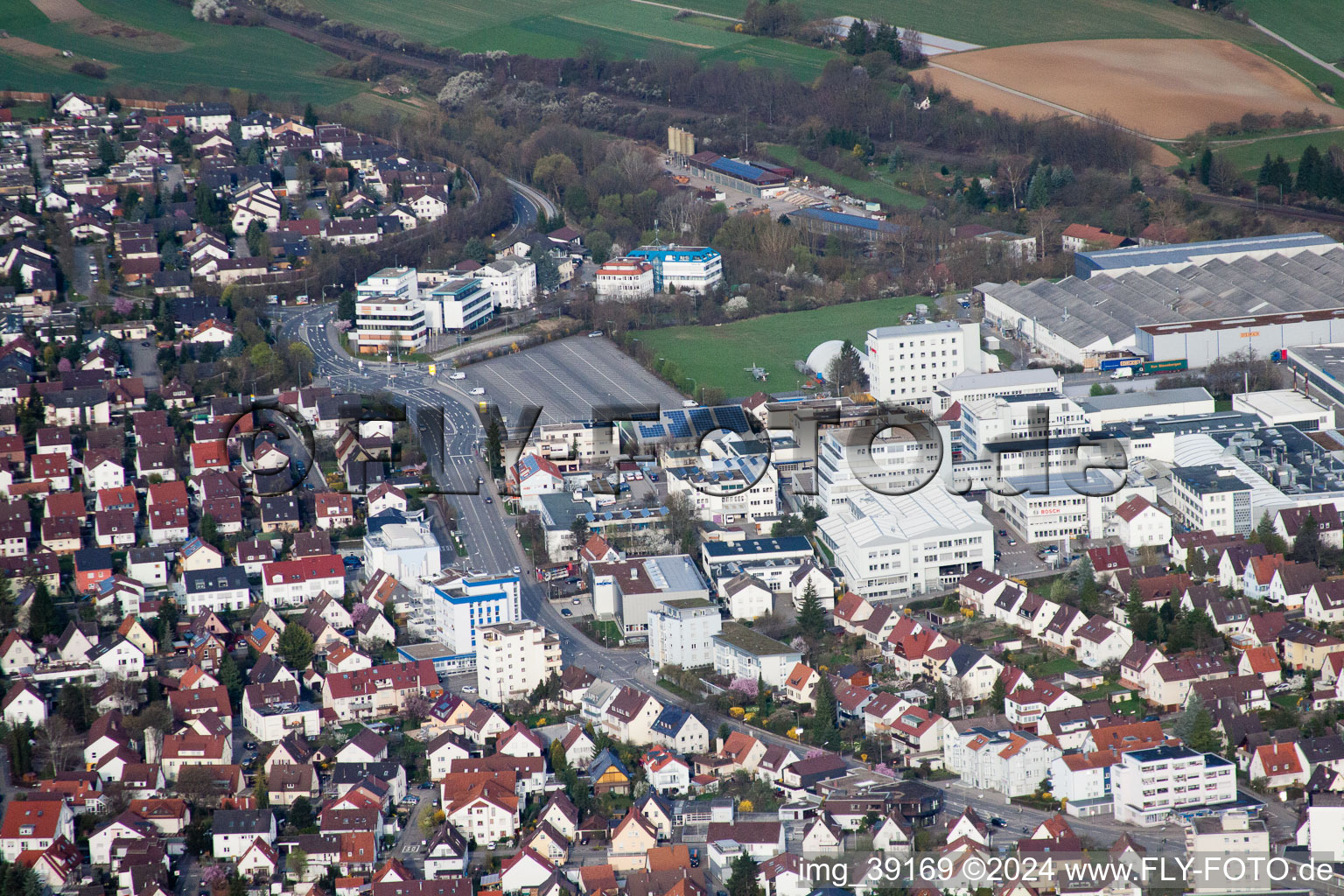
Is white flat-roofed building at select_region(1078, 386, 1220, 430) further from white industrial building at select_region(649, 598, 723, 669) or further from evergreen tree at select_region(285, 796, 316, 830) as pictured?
evergreen tree at select_region(285, 796, 316, 830)

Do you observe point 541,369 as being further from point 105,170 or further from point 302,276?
point 105,170

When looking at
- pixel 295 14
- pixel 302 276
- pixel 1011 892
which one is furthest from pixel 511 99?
pixel 1011 892

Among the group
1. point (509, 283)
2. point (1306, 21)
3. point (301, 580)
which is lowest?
point (509, 283)

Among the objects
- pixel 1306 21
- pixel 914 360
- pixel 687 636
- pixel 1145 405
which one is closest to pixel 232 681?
pixel 687 636

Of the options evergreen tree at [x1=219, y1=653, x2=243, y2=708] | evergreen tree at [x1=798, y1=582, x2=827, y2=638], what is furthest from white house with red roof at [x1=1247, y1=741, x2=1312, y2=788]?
evergreen tree at [x1=219, y1=653, x2=243, y2=708]

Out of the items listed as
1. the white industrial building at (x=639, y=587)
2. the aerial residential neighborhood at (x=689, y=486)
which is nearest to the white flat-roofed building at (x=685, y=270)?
the aerial residential neighborhood at (x=689, y=486)

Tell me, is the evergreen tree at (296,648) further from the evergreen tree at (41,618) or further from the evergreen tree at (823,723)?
the evergreen tree at (823,723)

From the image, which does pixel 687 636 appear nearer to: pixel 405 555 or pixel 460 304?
pixel 405 555
